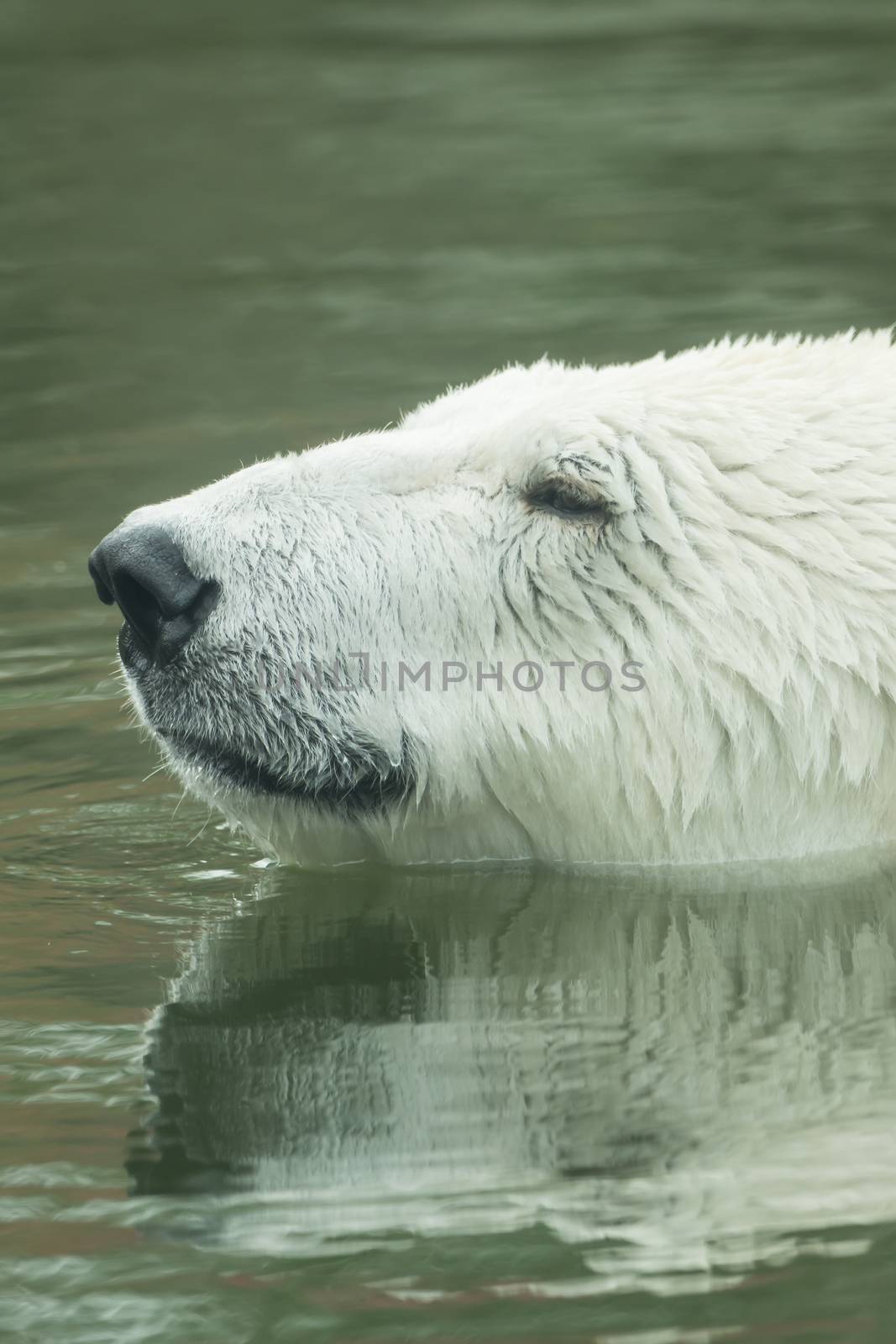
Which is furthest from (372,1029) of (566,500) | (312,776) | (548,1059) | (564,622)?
(566,500)

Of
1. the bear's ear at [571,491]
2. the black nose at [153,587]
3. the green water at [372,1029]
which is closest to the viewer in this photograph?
the green water at [372,1029]

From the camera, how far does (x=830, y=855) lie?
4453mm

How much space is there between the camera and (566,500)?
14.1 ft

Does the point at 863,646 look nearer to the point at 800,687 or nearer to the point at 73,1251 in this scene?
the point at 800,687

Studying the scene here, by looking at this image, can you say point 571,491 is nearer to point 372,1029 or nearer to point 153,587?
point 153,587

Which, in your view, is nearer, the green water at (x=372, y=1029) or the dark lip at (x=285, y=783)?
the green water at (x=372, y=1029)

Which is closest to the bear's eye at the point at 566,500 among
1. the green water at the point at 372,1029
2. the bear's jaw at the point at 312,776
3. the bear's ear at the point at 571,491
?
the bear's ear at the point at 571,491

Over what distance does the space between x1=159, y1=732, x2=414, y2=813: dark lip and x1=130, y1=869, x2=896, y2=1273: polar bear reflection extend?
0.30 meters

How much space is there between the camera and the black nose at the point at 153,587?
4129 mm

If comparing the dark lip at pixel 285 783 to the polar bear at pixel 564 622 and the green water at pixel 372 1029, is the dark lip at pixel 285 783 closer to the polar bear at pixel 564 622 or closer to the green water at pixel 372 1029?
the polar bear at pixel 564 622

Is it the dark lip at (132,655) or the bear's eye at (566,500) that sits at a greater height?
the bear's eye at (566,500)

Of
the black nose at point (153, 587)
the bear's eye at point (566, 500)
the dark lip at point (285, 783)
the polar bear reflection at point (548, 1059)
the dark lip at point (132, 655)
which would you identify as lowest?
the polar bear reflection at point (548, 1059)

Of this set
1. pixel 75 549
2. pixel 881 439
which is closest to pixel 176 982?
pixel 881 439

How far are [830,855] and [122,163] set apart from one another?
400 inches
